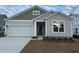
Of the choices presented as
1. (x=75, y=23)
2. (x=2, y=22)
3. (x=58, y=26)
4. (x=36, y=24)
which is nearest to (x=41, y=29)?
(x=36, y=24)

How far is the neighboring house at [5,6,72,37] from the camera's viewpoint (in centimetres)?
702

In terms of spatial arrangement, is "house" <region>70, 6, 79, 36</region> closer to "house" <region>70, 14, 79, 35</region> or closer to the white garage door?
"house" <region>70, 14, 79, 35</region>

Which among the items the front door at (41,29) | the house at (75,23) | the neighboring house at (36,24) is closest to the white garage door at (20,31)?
the neighboring house at (36,24)

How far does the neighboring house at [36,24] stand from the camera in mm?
7020

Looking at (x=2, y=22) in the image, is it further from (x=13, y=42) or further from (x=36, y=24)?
(x=36, y=24)

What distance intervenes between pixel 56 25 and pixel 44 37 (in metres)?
0.94

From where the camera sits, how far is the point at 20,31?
7035 millimetres

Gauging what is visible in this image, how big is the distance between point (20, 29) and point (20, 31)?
16 cm

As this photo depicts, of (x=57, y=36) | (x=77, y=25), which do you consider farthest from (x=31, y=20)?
(x=77, y=25)

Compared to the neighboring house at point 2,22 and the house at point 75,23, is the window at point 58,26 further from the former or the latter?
the neighboring house at point 2,22

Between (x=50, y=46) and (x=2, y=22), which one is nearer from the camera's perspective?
(x=2, y=22)

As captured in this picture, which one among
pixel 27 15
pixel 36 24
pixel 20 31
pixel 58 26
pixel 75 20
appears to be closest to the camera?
pixel 75 20

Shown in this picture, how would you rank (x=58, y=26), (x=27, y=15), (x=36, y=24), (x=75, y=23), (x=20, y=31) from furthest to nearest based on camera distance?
1. (x=58, y=26)
2. (x=27, y=15)
3. (x=36, y=24)
4. (x=20, y=31)
5. (x=75, y=23)

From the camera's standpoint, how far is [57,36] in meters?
6.94
